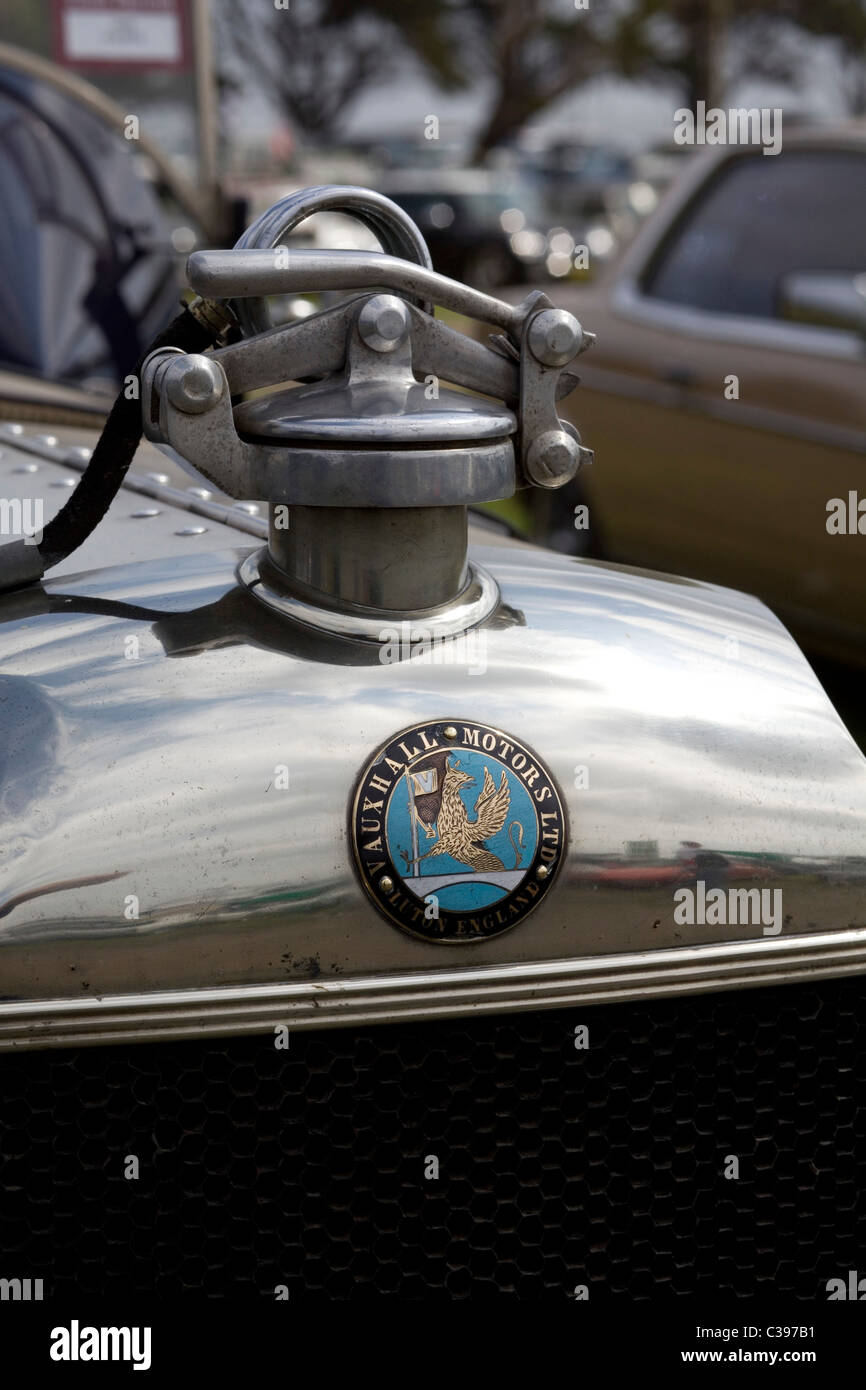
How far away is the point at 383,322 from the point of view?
1.25m

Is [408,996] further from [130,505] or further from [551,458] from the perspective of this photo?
[130,505]

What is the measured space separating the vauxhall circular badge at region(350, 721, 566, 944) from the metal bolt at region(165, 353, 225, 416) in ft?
1.03

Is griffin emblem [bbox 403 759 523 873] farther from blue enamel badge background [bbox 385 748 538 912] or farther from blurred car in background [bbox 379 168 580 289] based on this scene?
blurred car in background [bbox 379 168 580 289]

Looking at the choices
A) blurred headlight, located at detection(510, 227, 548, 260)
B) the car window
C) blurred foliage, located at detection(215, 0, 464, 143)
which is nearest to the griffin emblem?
the car window

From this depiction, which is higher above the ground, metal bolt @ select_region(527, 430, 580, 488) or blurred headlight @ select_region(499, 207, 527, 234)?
blurred headlight @ select_region(499, 207, 527, 234)

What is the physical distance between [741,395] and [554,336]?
3585 mm

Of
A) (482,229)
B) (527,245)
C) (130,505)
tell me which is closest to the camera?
(130,505)

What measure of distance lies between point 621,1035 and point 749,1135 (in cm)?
16

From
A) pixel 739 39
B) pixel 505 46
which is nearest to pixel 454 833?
pixel 505 46

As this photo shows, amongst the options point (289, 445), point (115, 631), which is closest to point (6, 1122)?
point (115, 631)

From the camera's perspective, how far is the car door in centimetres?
451

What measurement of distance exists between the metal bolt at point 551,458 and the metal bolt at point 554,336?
7 centimetres

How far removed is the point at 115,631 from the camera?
4.39 ft

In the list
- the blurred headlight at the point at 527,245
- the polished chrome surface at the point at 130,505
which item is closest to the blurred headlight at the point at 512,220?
the blurred headlight at the point at 527,245
